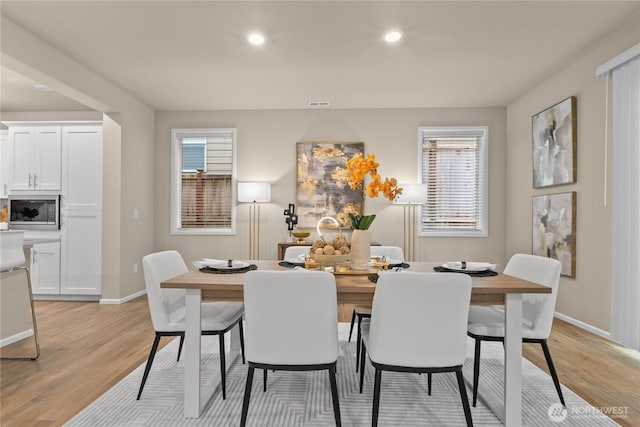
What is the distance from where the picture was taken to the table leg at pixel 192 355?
6.39ft

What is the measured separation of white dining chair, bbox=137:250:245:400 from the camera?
6.97 ft

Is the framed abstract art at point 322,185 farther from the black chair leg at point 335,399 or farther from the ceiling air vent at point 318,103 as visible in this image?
the black chair leg at point 335,399

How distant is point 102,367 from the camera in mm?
2688

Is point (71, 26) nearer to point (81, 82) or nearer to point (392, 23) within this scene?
point (81, 82)

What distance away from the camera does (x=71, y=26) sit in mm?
3094

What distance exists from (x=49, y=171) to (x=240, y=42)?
3.33m

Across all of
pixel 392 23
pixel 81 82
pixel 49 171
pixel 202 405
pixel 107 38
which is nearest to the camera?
pixel 202 405

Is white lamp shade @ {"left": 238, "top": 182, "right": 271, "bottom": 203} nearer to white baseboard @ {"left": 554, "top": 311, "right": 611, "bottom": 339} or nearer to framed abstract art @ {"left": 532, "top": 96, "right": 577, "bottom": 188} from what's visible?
framed abstract art @ {"left": 532, "top": 96, "right": 577, "bottom": 188}

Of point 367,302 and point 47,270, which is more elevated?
point 367,302

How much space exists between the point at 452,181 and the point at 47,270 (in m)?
5.60

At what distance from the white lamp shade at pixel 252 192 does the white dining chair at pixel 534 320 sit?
10.9 feet

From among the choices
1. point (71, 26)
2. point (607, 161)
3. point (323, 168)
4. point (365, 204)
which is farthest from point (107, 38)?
point (607, 161)

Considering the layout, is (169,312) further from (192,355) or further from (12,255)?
(12,255)

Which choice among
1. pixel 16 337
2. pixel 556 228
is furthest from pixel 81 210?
pixel 556 228
